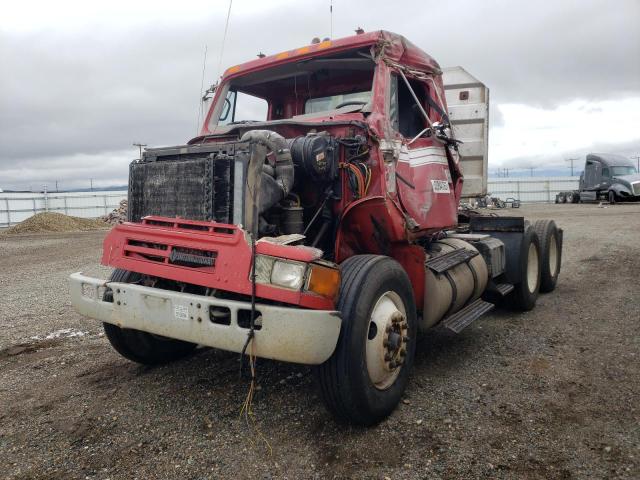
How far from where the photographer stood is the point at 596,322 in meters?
5.80

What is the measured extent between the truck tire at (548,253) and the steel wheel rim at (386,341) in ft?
14.1

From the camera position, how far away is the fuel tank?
4297mm

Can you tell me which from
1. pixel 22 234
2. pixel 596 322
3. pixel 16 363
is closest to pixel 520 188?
pixel 22 234

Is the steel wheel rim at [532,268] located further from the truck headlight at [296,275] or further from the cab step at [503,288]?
the truck headlight at [296,275]

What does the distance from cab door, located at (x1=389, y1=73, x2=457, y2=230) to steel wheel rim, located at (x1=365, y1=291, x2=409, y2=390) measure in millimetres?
880

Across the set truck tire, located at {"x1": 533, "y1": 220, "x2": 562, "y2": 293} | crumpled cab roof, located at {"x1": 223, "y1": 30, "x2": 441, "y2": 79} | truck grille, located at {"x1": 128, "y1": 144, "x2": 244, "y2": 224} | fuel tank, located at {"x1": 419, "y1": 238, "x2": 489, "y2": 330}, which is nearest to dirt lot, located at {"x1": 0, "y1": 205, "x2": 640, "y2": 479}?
fuel tank, located at {"x1": 419, "y1": 238, "x2": 489, "y2": 330}

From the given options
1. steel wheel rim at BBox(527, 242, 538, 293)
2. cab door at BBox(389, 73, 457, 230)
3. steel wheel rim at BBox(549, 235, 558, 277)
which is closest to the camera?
cab door at BBox(389, 73, 457, 230)

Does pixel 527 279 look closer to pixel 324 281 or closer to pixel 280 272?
pixel 324 281

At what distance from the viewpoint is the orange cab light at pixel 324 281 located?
3.05m

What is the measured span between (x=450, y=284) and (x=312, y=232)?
1.35m

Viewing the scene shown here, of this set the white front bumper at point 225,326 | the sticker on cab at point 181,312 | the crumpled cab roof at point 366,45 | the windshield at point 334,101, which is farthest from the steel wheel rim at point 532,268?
the sticker on cab at point 181,312

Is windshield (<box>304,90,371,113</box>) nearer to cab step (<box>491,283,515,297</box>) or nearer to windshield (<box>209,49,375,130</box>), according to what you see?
windshield (<box>209,49,375,130</box>)

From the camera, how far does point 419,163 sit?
456 cm

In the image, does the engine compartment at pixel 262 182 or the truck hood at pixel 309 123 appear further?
the truck hood at pixel 309 123
